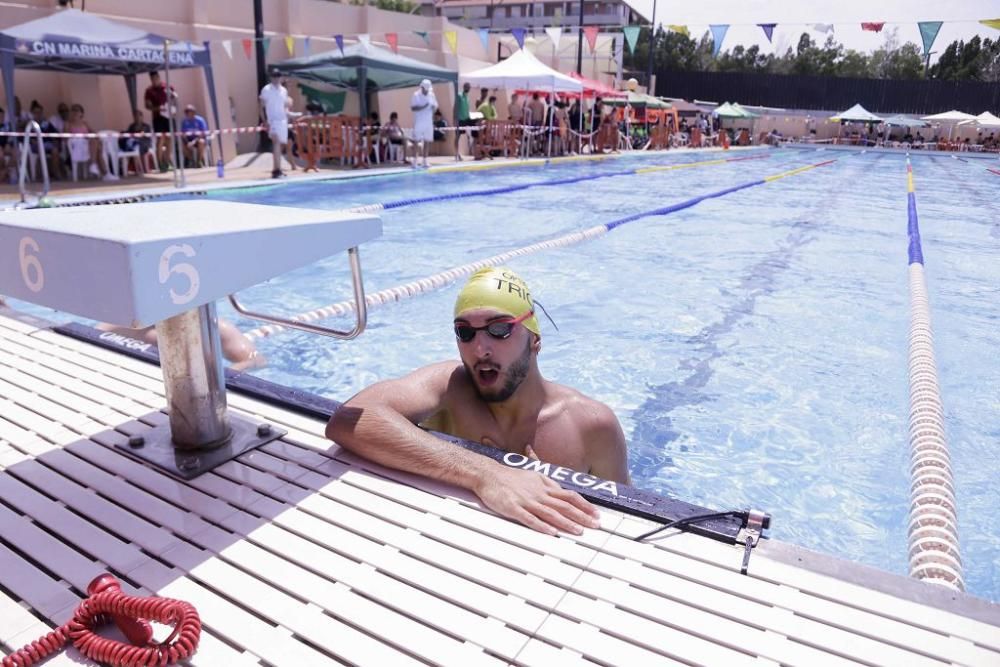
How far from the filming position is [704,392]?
4738mm

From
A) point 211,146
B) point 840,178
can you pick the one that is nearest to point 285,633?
point 211,146

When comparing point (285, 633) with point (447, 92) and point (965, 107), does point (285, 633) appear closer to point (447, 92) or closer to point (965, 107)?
point (447, 92)

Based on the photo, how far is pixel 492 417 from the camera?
2510 millimetres


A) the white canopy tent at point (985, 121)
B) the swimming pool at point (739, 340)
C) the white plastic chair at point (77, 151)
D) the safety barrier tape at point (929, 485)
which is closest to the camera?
the safety barrier tape at point (929, 485)

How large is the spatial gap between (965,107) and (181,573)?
165 feet

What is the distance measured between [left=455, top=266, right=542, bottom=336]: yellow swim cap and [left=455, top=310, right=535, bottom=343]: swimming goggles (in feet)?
0.10

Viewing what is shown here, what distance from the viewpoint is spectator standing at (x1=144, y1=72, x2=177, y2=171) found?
1227 centimetres

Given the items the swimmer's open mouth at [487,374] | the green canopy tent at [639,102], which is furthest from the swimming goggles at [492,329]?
the green canopy tent at [639,102]

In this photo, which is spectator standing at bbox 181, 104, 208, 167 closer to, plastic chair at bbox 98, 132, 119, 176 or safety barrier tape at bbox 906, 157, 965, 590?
plastic chair at bbox 98, 132, 119, 176

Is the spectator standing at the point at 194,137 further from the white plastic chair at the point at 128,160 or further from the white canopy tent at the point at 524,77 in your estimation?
the white canopy tent at the point at 524,77

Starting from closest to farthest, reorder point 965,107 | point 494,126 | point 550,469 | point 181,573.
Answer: point 181,573 < point 550,469 < point 494,126 < point 965,107

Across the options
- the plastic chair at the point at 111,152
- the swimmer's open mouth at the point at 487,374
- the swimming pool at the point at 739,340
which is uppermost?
the plastic chair at the point at 111,152

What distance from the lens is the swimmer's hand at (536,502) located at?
182 centimetres

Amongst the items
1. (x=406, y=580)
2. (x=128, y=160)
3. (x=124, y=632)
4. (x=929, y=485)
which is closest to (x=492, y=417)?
(x=406, y=580)
